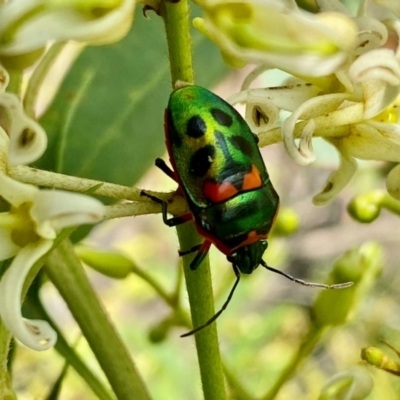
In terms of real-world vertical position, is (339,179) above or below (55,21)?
below

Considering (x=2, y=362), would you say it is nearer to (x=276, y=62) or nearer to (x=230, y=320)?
(x=276, y=62)

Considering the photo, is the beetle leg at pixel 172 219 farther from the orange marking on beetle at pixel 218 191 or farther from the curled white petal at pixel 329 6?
the curled white petal at pixel 329 6

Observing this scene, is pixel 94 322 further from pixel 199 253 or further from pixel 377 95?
pixel 377 95

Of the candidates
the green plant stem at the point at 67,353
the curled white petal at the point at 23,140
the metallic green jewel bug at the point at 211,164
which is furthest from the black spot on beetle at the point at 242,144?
the green plant stem at the point at 67,353

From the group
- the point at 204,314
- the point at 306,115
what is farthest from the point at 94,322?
the point at 306,115

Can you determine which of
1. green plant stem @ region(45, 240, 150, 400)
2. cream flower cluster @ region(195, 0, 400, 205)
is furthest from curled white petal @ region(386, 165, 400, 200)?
green plant stem @ region(45, 240, 150, 400)

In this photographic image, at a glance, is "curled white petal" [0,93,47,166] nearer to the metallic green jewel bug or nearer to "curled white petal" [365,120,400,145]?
the metallic green jewel bug

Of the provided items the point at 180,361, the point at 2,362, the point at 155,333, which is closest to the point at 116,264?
the point at 155,333
